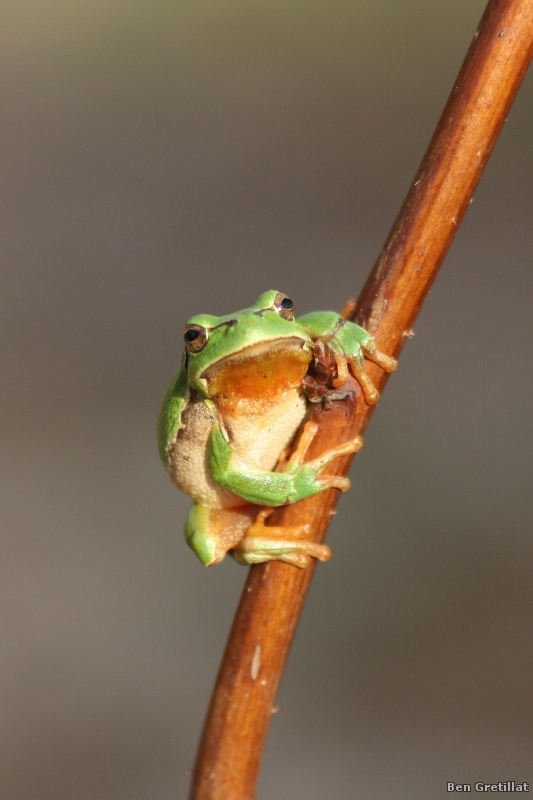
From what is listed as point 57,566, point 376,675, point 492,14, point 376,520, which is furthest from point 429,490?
point 492,14

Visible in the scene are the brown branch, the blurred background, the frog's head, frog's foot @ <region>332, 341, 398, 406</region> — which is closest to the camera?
the brown branch

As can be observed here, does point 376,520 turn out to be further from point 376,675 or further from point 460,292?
point 460,292

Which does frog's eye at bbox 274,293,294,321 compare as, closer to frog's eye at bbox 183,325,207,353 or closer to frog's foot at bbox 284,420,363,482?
frog's eye at bbox 183,325,207,353

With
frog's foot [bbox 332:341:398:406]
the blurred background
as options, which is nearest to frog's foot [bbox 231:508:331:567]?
frog's foot [bbox 332:341:398:406]

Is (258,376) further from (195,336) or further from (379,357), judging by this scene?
(379,357)

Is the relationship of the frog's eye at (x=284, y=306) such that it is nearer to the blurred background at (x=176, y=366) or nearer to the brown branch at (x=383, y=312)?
the brown branch at (x=383, y=312)

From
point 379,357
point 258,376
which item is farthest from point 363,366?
point 258,376

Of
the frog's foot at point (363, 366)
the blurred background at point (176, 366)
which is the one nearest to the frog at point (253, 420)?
the frog's foot at point (363, 366)
